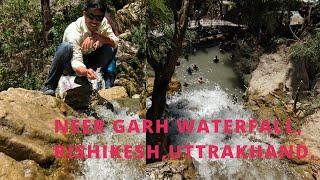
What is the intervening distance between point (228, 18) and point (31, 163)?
15480mm

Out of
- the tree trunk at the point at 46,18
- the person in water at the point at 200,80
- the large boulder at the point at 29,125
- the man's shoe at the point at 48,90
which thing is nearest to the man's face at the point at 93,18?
the man's shoe at the point at 48,90

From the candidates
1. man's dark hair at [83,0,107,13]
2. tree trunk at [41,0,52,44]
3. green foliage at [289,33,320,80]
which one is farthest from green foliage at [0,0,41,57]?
green foliage at [289,33,320,80]

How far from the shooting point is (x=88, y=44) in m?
5.59

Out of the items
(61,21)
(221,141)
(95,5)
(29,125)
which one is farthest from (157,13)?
(61,21)

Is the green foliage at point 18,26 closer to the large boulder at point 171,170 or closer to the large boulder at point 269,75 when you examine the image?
the large boulder at point 269,75

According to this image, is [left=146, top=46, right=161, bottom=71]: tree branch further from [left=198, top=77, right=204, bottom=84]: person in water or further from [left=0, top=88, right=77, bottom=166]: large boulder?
[left=198, top=77, right=204, bottom=84]: person in water

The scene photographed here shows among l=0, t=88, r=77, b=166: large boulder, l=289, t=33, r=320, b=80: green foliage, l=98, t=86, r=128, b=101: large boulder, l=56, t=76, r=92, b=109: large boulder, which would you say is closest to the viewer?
l=0, t=88, r=77, b=166: large boulder

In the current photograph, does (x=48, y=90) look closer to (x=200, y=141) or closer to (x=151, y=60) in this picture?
(x=151, y=60)

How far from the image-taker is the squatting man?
17.6 ft

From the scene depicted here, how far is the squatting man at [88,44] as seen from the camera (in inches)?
211

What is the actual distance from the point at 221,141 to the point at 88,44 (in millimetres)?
4534

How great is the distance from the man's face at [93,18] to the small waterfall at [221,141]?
11.2 ft

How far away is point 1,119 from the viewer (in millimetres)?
5492

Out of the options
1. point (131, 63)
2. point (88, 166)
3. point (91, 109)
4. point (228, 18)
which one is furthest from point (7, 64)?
point (228, 18)
